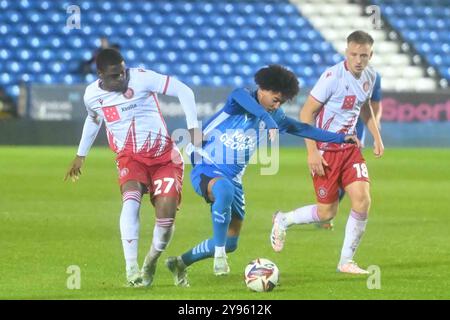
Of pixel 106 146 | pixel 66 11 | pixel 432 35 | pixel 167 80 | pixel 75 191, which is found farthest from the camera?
pixel 432 35

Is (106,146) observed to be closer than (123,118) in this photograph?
No

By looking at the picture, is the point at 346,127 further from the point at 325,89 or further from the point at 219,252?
the point at 219,252

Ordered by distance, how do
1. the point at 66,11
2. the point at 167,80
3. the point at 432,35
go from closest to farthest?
the point at 167,80
the point at 66,11
the point at 432,35

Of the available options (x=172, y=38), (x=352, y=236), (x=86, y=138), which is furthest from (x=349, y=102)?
(x=172, y=38)

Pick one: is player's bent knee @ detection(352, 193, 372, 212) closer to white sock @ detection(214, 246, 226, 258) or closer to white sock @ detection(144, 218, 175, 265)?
white sock @ detection(214, 246, 226, 258)

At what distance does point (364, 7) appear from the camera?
3275 centimetres

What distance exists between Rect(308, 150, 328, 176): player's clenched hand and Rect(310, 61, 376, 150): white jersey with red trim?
0.56 ft

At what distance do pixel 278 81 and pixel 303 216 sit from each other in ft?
6.96

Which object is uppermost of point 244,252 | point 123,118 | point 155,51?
point 155,51

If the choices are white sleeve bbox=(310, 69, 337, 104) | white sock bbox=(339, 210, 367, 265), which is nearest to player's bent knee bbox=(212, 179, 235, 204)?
white sock bbox=(339, 210, 367, 265)

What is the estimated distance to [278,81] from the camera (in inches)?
315

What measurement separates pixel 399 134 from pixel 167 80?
1947 centimetres

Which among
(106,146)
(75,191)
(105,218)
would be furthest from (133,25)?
(105,218)

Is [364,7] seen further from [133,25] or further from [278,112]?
[278,112]
